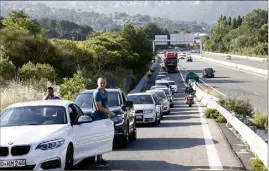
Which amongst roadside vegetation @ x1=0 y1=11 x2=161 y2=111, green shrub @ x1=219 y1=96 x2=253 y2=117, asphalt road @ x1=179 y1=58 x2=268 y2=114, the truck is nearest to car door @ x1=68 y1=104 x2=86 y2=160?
roadside vegetation @ x1=0 y1=11 x2=161 y2=111

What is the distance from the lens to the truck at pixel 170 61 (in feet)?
321

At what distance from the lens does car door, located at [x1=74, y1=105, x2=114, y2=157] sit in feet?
36.6

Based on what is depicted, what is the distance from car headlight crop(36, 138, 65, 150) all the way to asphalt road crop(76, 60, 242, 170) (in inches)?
72.6

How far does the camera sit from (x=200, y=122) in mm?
23750

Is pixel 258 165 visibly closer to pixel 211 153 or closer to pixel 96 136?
pixel 211 153

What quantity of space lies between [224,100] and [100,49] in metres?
24.0

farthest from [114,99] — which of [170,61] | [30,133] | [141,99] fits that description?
[170,61]

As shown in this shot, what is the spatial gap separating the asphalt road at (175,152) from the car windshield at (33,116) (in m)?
1.26

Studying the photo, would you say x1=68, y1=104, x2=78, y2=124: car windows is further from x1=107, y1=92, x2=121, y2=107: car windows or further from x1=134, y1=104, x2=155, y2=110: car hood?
x1=134, y1=104, x2=155, y2=110: car hood

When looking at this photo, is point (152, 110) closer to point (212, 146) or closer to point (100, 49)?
point (212, 146)

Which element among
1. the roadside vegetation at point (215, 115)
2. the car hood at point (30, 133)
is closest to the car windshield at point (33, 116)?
the car hood at point (30, 133)

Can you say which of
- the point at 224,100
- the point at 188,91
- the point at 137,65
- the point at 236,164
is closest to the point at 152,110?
the point at 224,100

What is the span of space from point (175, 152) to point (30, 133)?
16.5 feet

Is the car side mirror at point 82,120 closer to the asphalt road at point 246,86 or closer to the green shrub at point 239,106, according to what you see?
the green shrub at point 239,106
